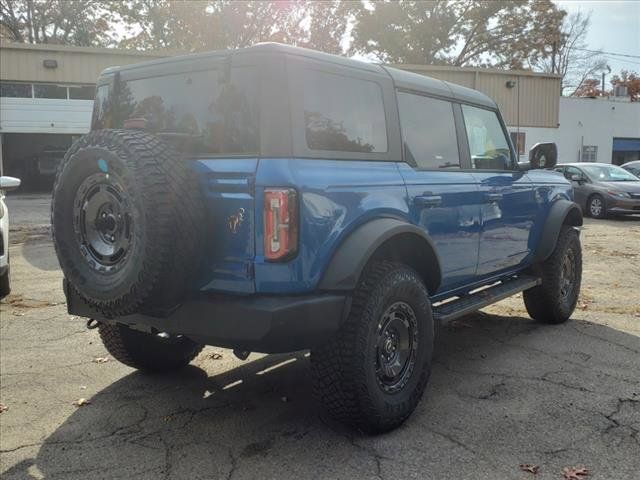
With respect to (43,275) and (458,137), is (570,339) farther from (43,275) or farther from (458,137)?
(43,275)

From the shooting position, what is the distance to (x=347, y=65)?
3381 millimetres

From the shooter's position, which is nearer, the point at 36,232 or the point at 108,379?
the point at 108,379

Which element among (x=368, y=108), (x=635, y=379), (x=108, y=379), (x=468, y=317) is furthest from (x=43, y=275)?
(x=635, y=379)

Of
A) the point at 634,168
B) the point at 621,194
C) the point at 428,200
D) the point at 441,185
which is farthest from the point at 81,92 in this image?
the point at 428,200

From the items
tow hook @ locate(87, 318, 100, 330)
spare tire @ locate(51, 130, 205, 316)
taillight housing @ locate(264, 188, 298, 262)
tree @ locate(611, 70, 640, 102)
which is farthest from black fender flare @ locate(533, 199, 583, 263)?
tree @ locate(611, 70, 640, 102)

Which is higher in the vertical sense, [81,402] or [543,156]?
[543,156]

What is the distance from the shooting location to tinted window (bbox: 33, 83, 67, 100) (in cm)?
2230

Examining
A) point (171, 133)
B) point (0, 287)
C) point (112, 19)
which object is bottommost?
point (0, 287)

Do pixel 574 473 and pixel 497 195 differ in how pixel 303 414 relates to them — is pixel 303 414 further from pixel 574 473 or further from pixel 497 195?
pixel 497 195

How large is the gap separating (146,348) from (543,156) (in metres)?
3.58

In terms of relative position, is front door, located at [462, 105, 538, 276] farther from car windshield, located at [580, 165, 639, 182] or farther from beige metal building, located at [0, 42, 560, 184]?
beige metal building, located at [0, 42, 560, 184]

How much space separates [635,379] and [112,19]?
40.3 metres

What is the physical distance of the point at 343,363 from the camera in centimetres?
305

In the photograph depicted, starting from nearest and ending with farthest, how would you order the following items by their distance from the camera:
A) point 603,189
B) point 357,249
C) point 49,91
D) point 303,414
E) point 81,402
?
point 357,249 → point 303,414 → point 81,402 → point 603,189 → point 49,91
